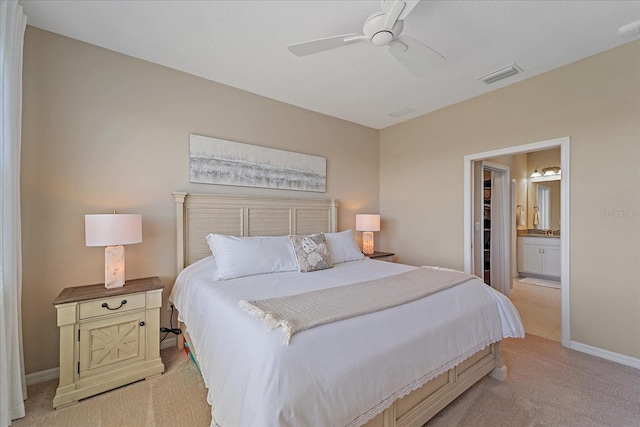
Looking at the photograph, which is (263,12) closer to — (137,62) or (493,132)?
(137,62)

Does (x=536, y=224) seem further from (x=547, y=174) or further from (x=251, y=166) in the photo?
(x=251, y=166)

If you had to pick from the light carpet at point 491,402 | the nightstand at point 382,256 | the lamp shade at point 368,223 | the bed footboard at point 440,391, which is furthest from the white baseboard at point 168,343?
the lamp shade at point 368,223

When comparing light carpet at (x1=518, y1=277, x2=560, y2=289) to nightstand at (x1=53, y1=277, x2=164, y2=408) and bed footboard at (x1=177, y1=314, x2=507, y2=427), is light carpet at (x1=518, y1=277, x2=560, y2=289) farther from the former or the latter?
nightstand at (x1=53, y1=277, x2=164, y2=408)

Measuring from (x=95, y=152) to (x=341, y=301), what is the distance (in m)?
2.51

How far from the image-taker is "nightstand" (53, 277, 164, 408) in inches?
74.5

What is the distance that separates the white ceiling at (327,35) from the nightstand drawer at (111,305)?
7.10ft

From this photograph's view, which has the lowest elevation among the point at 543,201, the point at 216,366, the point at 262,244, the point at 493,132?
the point at 216,366

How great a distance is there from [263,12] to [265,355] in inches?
89.6

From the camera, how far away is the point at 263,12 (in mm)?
2006

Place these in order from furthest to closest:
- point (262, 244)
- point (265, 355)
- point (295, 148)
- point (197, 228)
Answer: point (295, 148), point (197, 228), point (262, 244), point (265, 355)

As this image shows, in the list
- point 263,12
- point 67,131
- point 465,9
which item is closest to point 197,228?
point 67,131

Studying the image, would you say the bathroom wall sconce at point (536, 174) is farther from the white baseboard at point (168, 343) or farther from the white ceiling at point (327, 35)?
the white baseboard at point (168, 343)

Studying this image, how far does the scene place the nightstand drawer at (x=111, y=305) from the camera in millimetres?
1954

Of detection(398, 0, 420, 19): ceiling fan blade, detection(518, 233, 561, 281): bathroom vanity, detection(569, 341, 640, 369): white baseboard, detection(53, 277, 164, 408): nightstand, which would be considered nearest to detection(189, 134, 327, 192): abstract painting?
detection(53, 277, 164, 408): nightstand
